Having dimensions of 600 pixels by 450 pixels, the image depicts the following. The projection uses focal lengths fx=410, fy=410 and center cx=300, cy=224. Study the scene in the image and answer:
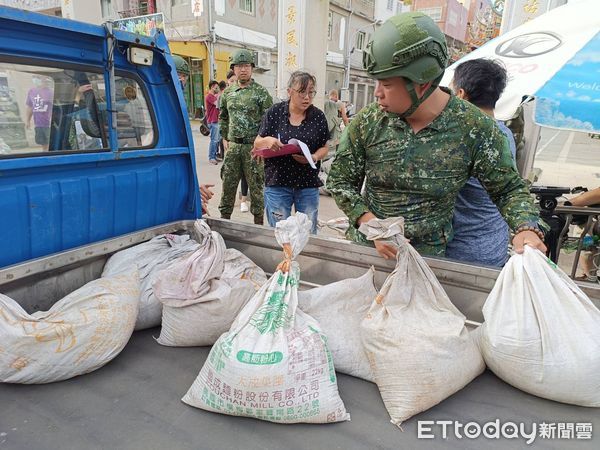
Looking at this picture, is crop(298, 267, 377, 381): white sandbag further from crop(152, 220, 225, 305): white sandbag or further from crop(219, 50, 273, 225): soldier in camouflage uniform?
crop(219, 50, 273, 225): soldier in camouflage uniform

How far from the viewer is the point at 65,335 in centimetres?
150

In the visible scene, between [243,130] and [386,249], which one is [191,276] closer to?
[386,249]

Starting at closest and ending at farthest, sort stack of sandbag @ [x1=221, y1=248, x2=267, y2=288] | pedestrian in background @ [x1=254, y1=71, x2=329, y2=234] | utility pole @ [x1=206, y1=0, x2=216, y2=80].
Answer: stack of sandbag @ [x1=221, y1=248, x2=267, y2=288] → pedestrian in background @ [x1=254, y1=71, x2=329, y2=234] → utility pole @ [x1=206, y1=0, x2=216, y2=80]

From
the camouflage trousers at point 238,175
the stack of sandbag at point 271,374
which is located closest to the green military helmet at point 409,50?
the stack of sandbag at point 271,374

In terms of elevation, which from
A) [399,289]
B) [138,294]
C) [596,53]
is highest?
[596,53]

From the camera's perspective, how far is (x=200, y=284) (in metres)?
1.81

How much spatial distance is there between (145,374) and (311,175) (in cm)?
217

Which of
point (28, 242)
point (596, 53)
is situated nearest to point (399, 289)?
point (28, 242)

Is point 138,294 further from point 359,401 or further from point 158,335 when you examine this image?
point 359,401

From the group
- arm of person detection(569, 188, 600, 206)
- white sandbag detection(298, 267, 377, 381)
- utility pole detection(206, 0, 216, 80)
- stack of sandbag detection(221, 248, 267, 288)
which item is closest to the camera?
white sandbag detection(298, 267, 377, 381)

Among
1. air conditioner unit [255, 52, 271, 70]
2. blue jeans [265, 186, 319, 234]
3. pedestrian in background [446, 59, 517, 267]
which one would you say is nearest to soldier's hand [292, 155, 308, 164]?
blue jeans [265, 186, 319, 234]

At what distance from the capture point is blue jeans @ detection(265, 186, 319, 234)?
3395mm

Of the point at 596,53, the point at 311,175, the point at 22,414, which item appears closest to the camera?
the point at 22,414

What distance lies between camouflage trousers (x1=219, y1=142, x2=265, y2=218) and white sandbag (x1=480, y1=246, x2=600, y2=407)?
322 centimetres
